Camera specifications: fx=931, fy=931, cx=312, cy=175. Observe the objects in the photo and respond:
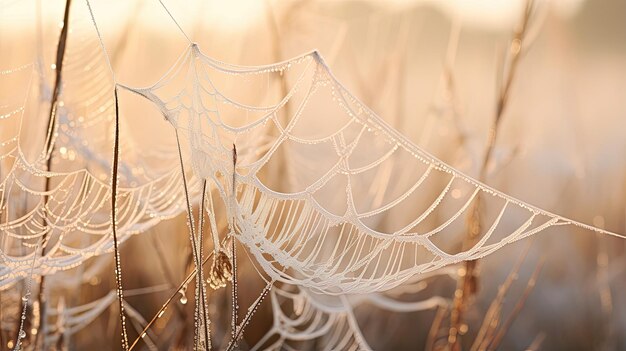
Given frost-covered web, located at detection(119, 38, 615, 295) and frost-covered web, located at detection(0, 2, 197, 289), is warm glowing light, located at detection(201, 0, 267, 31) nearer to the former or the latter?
frost-covered web, located at detection(119, 38, 615, 295)

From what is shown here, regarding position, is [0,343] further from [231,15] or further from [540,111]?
[540,111]

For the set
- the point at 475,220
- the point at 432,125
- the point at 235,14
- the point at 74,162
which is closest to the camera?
the point at 475,220

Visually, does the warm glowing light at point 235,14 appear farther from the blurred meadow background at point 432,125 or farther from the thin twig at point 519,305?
the thin twig at point 519,305

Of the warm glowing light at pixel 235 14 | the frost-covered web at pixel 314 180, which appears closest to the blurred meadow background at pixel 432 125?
the warm glowing light at pixel 235 14

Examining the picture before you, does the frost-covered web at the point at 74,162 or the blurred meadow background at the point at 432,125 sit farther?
the blurred meadow background at the point at 432,125

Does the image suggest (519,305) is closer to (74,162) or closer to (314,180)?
(74,162)

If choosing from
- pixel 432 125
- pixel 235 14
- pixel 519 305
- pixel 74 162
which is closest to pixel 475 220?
pixel 519 305

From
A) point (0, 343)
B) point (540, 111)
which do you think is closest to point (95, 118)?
point (0, 343)

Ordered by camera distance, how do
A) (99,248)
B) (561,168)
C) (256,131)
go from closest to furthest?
(99,248), (256,131), (561,168)
